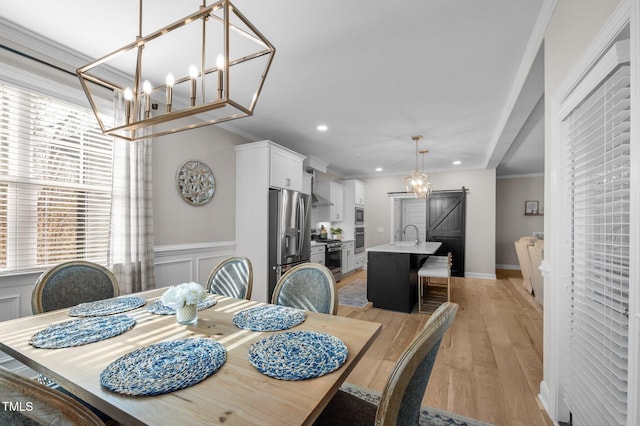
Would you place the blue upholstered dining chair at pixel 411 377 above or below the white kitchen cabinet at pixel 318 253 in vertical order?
above

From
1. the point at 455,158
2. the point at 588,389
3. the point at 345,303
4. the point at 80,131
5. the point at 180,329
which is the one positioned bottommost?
the point at 345,303

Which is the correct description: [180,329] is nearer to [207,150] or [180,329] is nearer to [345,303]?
[207,150]

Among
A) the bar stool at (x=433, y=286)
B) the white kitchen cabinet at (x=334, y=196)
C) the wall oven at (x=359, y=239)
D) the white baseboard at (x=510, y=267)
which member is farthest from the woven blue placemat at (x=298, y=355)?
the white baseboard at (x=510, y=267)

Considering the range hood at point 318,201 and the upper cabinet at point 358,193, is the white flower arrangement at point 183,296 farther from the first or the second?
the upper cabinet at point 358,193

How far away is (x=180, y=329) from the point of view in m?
1.34

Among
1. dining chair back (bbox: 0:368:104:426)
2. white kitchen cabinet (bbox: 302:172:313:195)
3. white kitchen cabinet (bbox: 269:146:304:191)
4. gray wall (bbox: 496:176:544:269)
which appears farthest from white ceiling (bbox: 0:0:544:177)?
gray wall (bbox: 496:176:544:269)

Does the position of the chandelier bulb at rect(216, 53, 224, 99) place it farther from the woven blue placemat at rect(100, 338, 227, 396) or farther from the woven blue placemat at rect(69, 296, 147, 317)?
the woven blue placemat at rect(69, 296, 147, 317)

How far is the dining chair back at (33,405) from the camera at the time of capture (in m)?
0.56

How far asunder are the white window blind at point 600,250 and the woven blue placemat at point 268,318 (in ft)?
4.16

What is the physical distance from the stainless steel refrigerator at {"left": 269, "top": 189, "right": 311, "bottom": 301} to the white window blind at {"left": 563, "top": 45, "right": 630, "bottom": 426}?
2930 millimetres

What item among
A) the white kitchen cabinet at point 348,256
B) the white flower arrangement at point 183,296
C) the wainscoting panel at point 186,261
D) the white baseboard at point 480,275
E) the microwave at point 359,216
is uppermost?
the microwave at point 359,216

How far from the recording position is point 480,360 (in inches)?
98.3

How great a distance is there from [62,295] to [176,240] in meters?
1.47

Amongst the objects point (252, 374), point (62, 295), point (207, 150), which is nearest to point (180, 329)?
point (252, 374)
